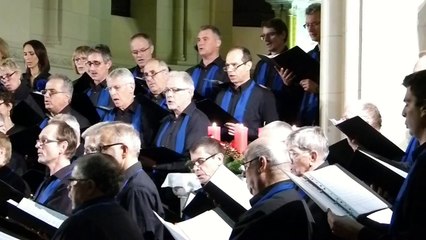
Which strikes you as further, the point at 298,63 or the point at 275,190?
the point at 298,63

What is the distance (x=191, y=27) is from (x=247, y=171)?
26.9ft

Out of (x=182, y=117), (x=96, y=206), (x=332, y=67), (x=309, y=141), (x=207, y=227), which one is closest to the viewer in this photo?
(x=96, y=206)

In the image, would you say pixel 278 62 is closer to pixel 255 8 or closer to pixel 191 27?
pixel 191 27

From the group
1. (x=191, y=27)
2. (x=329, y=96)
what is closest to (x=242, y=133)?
(x=329, y=96)

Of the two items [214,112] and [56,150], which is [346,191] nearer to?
[56,150]

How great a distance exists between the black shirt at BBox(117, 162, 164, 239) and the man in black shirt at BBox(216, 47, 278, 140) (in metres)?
1.98

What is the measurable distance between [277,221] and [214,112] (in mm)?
2798

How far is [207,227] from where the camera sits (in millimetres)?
4684

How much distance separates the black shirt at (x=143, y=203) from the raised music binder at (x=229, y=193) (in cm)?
44

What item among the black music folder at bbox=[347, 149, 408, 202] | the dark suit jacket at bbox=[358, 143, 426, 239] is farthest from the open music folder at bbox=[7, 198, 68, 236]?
the dark suit jacket at bbox=[358, 143, 426, 239]

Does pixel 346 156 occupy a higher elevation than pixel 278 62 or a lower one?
lower

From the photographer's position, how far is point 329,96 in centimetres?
658

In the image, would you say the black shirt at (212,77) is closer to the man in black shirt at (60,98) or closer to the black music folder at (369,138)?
the man in black shirt at (60,98)

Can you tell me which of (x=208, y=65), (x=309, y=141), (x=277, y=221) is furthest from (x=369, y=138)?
(x=208, y=65)
